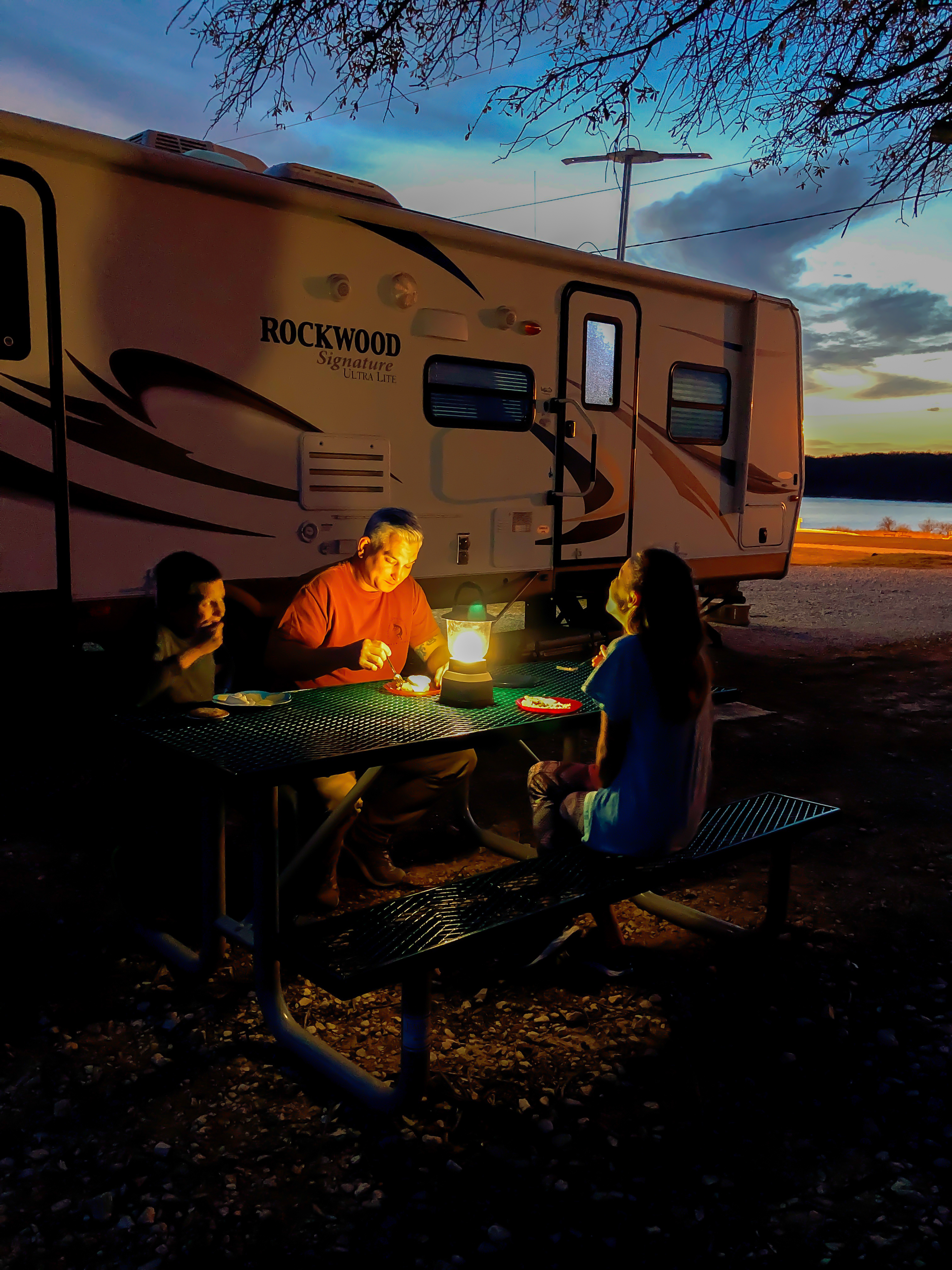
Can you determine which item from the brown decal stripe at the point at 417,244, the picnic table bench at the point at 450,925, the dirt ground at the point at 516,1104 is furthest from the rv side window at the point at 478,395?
the picnic table bench at the point at 450,925

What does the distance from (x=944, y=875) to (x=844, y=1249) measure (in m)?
2.34

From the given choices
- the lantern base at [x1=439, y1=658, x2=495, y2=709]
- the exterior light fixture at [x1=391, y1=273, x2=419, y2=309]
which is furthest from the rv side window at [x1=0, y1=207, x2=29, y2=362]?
the lantern base at [x1=439, y1=658, x2=495, y2=709]

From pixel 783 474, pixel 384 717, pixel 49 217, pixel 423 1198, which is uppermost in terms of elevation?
pixel 49 217

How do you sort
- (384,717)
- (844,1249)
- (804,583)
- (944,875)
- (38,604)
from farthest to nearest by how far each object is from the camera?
(804,583), (38,604), (944,875), (384,717), (844,1249)

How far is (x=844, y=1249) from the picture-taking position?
213 cm

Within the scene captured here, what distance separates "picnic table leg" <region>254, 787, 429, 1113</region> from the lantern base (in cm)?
68

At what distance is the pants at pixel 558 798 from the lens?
324cm

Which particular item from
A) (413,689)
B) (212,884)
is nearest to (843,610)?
(413,689)

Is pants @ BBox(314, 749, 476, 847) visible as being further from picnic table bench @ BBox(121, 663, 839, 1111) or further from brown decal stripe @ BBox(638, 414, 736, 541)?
brown decal stripe @ BBox(638, 414, 736, 541)

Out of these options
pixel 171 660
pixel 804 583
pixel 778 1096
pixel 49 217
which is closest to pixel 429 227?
pixel 49 217

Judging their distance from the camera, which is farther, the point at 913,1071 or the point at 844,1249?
the point at 913,1071

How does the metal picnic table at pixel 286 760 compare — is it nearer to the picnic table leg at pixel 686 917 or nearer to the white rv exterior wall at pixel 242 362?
the picnic table leg at pixel 686 917

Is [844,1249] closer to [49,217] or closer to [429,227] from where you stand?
[49,217]

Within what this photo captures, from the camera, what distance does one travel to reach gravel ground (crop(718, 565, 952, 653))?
9508 millimetres
